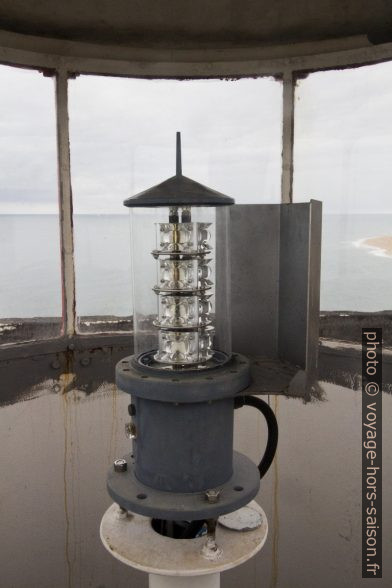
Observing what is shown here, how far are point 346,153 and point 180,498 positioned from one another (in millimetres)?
1797

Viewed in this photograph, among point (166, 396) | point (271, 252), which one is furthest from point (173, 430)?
point (271, 252)

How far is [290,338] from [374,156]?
1.29 metres

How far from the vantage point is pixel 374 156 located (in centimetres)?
240

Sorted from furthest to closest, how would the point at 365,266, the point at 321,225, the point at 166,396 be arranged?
the point at 365,266, the point at 321,225, the point at 166,396

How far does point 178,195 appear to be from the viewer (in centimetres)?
123

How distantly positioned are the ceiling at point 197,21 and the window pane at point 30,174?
0.78 ft

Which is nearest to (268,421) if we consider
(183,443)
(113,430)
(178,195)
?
(183,443)

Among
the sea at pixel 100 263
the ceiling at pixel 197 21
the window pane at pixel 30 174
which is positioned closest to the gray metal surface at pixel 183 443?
the sea at pixel 100 263

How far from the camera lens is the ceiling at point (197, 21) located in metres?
1.92

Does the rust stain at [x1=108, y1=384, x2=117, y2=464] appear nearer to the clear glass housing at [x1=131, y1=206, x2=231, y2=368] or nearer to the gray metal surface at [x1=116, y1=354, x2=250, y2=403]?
the clear glass housing at [x1=131, y1=206, x2=231, y2=368]

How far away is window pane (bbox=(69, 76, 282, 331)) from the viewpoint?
2.32 metres

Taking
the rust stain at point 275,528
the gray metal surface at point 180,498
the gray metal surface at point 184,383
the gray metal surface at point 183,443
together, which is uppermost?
the gray metal surface at point 184,383

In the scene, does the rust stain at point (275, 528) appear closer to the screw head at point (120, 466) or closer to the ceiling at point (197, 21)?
the screw head at point (120, 466)

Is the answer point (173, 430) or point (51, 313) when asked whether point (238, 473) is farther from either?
point (51, 313)
